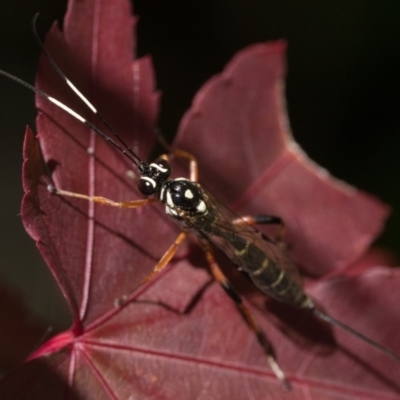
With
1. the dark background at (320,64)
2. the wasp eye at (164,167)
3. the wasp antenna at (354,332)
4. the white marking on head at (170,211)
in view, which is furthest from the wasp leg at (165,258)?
the dark background at (320,64)

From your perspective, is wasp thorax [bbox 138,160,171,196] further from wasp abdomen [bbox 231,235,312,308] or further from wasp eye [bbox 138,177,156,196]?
wasp abdomen [bbox 231,235,312,308]

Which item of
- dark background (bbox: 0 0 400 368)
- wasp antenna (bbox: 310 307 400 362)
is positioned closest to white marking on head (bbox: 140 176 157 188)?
wasp antenna (bbox: 310 307 400 362)

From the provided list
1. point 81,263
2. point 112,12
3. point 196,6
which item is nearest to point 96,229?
point 81,263

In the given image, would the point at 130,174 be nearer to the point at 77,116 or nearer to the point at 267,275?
the point at 77,116

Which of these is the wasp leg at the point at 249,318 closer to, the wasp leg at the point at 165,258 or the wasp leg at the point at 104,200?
the wasp leg at the point at 165,258

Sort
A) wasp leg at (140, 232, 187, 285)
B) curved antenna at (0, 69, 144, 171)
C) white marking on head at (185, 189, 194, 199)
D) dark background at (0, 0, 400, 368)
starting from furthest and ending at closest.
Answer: dark background at (0, 0, 400, 368) → white marking on head at (185, 189, 194, 199) → wasp leg at (140, 232, 187, 285) → curved antenna at (0, 69, 144, 171)
